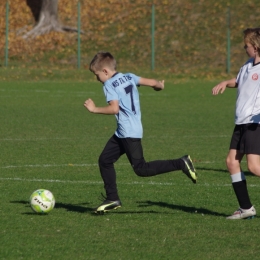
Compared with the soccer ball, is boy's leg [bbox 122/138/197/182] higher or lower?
higher

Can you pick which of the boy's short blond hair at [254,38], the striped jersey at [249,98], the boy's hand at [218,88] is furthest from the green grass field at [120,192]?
the boy's short blond hair at [254,38]

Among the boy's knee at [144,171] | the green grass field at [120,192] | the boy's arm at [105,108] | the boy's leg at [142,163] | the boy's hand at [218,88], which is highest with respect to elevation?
the boy's hand at [218,88]

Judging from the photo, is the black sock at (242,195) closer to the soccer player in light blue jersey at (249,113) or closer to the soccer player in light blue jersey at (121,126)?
the soccer player in light blue jersey at (249,113)

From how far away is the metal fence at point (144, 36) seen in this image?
32.0 metres

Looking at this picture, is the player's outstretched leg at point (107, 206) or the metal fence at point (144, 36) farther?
the metal fence at point (144, 36)

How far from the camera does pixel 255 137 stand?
788cm

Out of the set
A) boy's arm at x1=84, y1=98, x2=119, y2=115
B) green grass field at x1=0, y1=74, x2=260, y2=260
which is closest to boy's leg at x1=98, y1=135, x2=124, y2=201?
green grass field at x1=0, y1=74, x2=260, y2=260

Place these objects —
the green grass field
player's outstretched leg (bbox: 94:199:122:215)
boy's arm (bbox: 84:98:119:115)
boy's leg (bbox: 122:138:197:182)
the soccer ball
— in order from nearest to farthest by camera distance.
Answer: the green grass field, boy's arm (bbox: 84:98:119:115), the soccer ball, player's outstretched leg (bbox: 94:199:122:215), boy's leg (bbox: 122:138:197:182)

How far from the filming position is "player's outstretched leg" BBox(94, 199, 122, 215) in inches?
326

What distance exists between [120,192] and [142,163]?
1.42 meters

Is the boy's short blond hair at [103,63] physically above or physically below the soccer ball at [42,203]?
above

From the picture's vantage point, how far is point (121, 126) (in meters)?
8.39

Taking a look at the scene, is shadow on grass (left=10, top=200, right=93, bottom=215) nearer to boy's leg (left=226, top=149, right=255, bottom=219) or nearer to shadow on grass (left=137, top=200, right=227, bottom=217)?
shadow on grass (left=137, top=200, right=227, bottom=217)

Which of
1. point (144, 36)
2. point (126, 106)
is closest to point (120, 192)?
point (126, 106)
